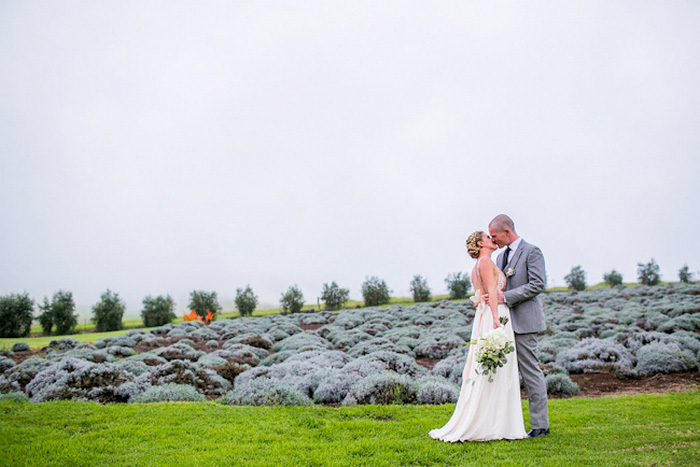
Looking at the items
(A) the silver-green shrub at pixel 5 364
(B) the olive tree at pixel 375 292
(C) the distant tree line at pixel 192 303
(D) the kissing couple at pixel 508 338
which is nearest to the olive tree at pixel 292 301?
(C) the distant tree line at pixel 192 303

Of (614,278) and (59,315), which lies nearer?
(59,315)

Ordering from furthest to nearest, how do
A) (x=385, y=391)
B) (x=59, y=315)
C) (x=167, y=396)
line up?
(x=59, y=315) < (x=167, y=396) < (x=385, y=391)

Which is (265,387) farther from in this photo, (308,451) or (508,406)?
(508,406)

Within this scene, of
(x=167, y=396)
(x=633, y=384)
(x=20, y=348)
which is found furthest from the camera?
(x=20, y=348)

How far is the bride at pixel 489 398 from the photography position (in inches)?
210

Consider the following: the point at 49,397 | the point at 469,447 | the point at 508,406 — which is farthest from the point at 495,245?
the point at 49,397

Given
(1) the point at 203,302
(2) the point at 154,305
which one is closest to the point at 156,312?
(2) the point at 154,305

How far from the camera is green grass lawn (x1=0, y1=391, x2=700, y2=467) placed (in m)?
4.83

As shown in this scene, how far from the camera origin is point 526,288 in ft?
17.7

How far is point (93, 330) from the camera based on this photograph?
40.6m

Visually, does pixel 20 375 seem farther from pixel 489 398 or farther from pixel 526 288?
pixel 526 288

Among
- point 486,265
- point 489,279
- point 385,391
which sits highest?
point 486,265

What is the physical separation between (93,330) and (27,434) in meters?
40.8

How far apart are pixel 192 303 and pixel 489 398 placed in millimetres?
51451
